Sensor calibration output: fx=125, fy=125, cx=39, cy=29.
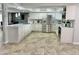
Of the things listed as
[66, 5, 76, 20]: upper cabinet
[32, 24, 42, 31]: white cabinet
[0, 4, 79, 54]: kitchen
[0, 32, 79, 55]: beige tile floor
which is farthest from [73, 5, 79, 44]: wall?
[32, 24, 42, 31]: white cabinet

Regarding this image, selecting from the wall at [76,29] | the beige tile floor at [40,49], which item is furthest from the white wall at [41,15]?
the beige tile floor at [40,49]

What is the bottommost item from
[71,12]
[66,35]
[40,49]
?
[40,49]

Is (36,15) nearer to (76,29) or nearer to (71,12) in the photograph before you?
(71,12)

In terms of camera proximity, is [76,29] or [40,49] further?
[76,29]

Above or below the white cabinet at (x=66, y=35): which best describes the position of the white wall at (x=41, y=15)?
above

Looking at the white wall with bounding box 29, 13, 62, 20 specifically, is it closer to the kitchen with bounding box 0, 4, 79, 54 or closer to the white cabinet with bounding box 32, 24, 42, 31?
the kitchen with bounding box 0, 4, 79, 54

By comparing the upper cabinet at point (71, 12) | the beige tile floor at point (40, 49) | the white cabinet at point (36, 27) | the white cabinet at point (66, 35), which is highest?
the upper cabinet at point (71, 12)

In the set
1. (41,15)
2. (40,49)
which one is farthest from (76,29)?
(41,15)

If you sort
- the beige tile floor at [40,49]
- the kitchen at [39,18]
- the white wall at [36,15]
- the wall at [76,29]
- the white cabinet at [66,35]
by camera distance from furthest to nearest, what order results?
the white wall at [36,15] → the kitchen at [39,18] → the white cabinet at [66,35] → the wall at [76,29] → the beige tile floor at [40,49]

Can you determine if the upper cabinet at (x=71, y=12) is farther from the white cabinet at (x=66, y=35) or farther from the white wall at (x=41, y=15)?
the white wall at (x=41, y=15)

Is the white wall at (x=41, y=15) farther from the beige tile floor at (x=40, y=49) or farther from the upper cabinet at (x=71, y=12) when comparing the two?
the beige tile floor at (x=40, y=49)

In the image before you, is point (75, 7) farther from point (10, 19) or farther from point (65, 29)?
point (10, 19)

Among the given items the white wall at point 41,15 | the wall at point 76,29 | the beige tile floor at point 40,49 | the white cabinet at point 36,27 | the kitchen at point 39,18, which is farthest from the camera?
the white wall at point 41,15

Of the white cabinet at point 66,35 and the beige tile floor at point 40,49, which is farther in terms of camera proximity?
the white cabinet at point 66,35
